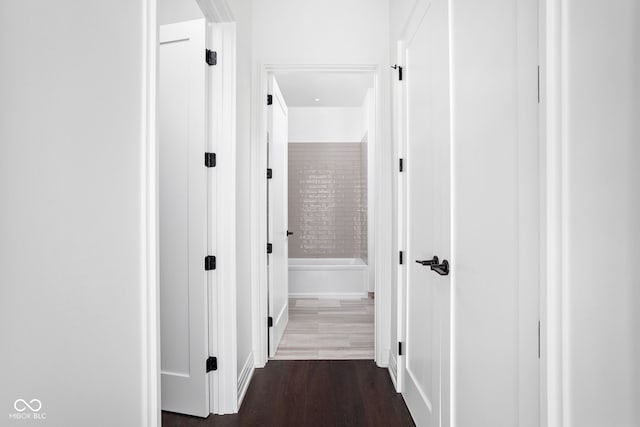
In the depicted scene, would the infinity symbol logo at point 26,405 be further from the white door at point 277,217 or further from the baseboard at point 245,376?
the white door at point 277,217

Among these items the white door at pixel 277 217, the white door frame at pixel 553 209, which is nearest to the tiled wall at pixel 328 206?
the white door at pixel 277 217

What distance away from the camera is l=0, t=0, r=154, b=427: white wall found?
0.73 m

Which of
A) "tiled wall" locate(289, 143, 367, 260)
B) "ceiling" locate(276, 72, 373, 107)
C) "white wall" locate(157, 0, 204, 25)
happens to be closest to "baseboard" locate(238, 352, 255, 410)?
"white wall" locate(157, 0, 204, 25)

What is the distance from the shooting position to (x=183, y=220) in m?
2.27

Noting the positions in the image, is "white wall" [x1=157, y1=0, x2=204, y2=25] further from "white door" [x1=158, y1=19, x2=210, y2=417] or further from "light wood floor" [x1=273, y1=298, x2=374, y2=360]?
"light wood floor" [x1=273, y1=298, x2=374, y2=360]

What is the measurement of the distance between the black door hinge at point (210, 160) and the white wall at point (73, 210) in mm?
1074

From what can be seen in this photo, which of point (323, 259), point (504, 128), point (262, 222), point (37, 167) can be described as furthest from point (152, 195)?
point (323, 259)

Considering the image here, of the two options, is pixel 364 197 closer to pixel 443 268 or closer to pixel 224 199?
pixel 224 199

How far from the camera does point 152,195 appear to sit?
4.02 feet

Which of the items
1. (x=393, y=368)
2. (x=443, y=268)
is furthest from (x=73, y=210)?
(x=393, y=368)

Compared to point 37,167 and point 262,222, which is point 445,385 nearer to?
point 37,167

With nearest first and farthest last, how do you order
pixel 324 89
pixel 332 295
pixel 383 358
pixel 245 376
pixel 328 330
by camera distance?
pixel 245 376
pixel 383 358
pixel 328 330
pixel 324 89
pixel 332 295

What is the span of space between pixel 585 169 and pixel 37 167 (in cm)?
108

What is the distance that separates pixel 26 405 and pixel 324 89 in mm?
4879
